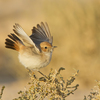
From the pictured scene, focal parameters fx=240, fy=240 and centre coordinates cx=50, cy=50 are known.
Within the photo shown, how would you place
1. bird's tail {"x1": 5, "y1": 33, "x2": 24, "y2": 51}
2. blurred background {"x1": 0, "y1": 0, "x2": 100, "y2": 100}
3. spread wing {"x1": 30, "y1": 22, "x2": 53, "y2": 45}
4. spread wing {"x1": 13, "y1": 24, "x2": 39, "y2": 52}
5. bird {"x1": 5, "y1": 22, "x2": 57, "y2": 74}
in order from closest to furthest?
spread wing {"x1": 13, "y1": 24, "x2": 39, "y2": 52}, bird {"x1": 5, "y1": 22, "x2": 57, "y2": 74}, bird's tail {"x1": 5, "y1": 33, "x2": 24, "y2": 51}, spread wing {"x1": 30, "y1": 22, "x2": 53, "y2": 45}, blurred background {"x1": 0, "y1": 0, "x2": 100, "y2": 100}

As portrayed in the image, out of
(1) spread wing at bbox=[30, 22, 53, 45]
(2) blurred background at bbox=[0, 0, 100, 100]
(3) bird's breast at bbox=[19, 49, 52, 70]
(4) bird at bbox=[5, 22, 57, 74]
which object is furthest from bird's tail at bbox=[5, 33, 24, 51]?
(2) blurred background at bbox=[0, 0, 100, 100]

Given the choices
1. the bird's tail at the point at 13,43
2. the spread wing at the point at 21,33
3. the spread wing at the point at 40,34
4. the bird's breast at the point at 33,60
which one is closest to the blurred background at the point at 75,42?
the spread wing at the point at 40,34

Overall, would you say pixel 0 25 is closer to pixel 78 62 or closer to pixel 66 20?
pixel 66 20

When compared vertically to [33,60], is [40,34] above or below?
above

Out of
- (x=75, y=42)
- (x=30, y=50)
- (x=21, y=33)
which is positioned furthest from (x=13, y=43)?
(x=75, y=42)

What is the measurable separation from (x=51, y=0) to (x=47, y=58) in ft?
21.0

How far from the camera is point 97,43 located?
8070mm

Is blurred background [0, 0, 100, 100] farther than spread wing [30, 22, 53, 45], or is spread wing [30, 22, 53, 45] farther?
blurred background [0, 0, 100, 100]

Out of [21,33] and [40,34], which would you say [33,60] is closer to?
[21,33]

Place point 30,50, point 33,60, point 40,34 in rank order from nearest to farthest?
point 33,60
point 30,50
point 40,34

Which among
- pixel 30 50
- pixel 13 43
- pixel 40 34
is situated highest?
pixel 40 34

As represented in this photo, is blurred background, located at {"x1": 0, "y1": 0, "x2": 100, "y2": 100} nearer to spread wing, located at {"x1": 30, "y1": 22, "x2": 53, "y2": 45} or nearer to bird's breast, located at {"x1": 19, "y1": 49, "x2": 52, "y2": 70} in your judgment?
spread wing, located at {"x1": 30, "y1": 22, "x2": 53, "y2": 45}

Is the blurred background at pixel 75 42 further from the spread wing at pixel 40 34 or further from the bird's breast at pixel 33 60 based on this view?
the bird's breast at pixel 33 60

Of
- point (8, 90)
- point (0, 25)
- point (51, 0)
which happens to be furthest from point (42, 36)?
point (0, 25)
